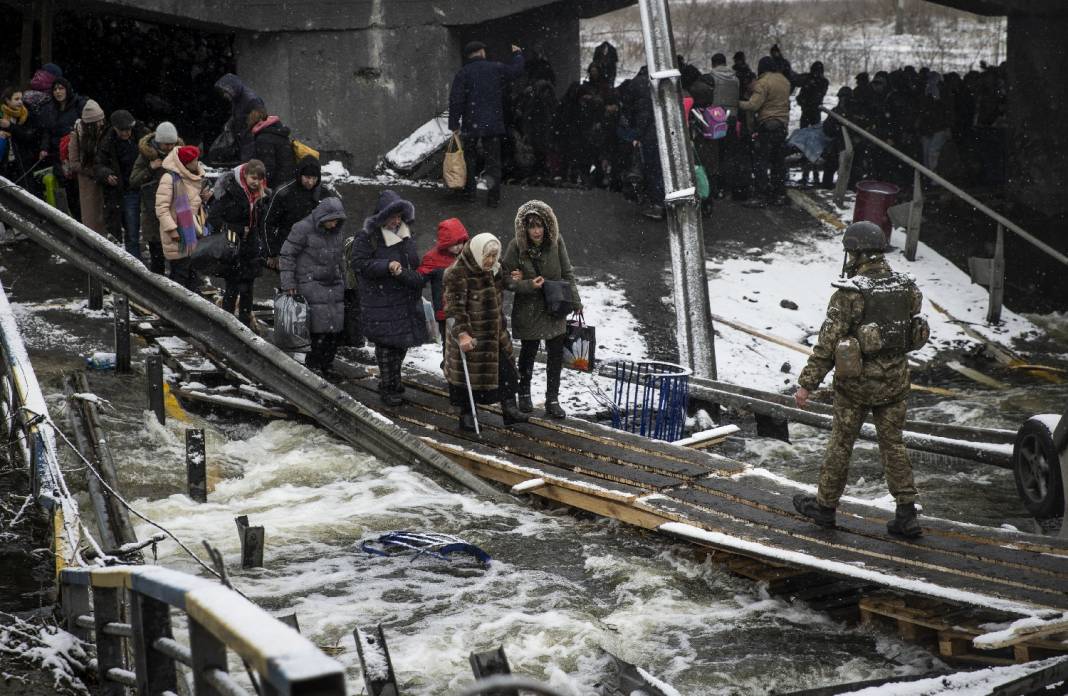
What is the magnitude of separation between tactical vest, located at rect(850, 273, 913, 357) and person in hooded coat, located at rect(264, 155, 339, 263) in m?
5.41

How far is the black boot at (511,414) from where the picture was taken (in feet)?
32.9

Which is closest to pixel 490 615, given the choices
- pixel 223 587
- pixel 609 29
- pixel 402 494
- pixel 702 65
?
pixel 402 494

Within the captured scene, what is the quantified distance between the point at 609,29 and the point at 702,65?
245 inches

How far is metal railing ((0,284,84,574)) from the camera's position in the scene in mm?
5758

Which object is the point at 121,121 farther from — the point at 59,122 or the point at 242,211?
the point at 242,211

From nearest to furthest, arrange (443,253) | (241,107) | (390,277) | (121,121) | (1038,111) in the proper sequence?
1. (390,277)
2. (443,253)
3. (121,121)
4. (241,107)
5. (1038,111)

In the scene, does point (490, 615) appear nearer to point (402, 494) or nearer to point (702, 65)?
point (402, 494)

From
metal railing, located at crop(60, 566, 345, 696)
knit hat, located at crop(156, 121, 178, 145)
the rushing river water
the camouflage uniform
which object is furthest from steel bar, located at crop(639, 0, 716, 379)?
metal railing, located at crop(60, 566, 345, 696)

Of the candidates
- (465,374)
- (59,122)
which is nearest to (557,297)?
(465,374)

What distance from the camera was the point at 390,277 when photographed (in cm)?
993

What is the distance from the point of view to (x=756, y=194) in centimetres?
1844

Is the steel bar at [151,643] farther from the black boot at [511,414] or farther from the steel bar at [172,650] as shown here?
the black boot at [511,414]

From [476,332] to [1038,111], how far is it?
13677 mm

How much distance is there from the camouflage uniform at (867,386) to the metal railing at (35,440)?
4.03m
